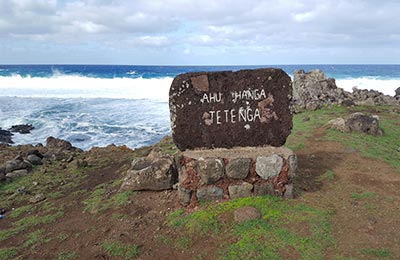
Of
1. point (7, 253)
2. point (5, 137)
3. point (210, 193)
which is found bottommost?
point (5, 137)

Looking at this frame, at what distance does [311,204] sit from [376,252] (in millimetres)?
1485

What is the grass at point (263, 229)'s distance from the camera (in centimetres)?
457

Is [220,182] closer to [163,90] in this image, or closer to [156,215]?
[156,215]

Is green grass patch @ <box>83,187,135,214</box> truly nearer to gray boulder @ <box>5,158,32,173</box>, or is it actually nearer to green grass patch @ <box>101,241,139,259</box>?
green grass patch @ <box>101,241,139,259</box>

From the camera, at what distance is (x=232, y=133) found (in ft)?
20.0

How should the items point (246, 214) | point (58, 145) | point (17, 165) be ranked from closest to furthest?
point (246, 214), point (17, 165), point (58, 145)

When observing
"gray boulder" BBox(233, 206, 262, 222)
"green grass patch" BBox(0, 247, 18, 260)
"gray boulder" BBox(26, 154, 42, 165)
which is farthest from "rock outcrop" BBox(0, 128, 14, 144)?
"gray boulder" BBox(233, 206, 262, 222)

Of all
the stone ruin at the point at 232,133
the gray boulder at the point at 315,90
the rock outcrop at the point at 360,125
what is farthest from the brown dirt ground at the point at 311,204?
the gray boulder at the point at 315,90

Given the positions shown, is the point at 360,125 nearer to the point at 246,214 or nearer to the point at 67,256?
the point at 246,214

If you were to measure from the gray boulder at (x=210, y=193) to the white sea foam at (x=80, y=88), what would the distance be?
3034 centimetres

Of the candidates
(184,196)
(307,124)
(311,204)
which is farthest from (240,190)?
(307,124)

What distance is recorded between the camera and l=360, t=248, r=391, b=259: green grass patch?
4.31m

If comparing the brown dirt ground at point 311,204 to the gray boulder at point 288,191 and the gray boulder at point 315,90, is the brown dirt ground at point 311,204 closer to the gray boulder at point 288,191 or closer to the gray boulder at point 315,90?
the gray boulder at point 288,191

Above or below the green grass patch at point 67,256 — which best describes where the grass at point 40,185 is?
below
